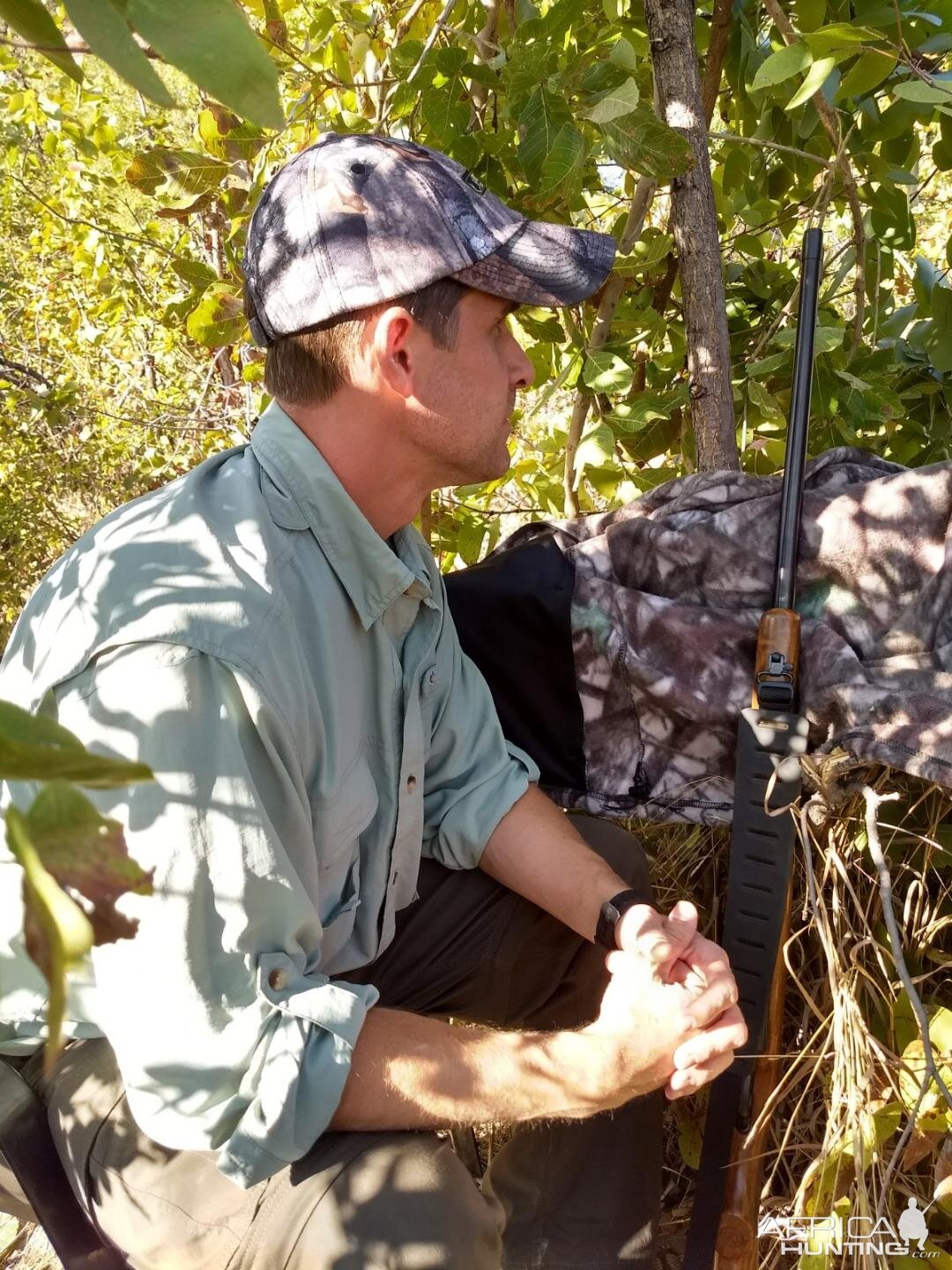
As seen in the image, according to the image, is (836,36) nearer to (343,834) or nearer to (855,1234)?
(343,834)

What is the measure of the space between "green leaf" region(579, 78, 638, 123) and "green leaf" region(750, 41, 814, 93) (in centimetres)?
A: 21

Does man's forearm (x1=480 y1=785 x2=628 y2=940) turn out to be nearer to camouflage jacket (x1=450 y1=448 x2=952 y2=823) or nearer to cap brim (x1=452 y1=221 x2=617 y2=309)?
camouflage jacket (x1=450 y1=448 x2=952 y2=823)

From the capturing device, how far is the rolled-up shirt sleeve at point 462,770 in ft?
5.67

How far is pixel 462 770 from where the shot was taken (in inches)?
68.8

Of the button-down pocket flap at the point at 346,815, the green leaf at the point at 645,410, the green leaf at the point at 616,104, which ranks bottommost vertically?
the button-down pocket flap at the point at 346,815

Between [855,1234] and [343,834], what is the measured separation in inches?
32.5

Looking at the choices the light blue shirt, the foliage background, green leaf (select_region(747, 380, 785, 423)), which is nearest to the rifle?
the foliage background

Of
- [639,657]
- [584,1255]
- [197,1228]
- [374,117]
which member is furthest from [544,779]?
[374,117]

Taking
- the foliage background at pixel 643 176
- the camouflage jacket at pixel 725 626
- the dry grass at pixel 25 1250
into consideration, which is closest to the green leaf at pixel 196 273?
the foliage background at pixel 643 176

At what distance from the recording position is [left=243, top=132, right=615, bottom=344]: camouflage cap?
149 centimetres

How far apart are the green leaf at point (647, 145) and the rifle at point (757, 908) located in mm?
480

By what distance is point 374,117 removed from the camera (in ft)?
7.45

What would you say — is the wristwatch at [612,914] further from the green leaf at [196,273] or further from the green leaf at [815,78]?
the green leaf at [196,273]

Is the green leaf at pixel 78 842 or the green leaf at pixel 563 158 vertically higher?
the green leaf at pixel 563 158
